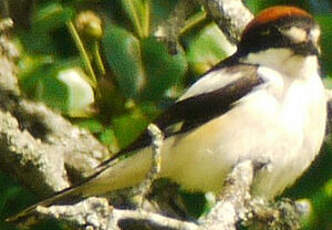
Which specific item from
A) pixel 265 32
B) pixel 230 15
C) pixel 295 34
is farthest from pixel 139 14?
pixel 295 34

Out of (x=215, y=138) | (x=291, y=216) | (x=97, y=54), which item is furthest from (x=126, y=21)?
(x=291, y=216)

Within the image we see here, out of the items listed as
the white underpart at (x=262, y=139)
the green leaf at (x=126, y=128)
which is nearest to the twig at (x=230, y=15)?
the white underpart at (x=262, y=139)

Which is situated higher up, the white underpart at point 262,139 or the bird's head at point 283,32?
the bird's head at point 283,32

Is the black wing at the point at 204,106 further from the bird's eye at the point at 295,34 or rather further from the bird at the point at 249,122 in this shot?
the bird's eye at the point at 295,34

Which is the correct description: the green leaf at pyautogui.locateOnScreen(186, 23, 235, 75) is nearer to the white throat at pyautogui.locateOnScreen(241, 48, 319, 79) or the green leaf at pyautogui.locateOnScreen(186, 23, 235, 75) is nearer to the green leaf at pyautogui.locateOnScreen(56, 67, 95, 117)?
the white throat at pyautogui.locateOnScreen(241, 48, 319, 79)

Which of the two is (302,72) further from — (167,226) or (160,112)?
(167,226)

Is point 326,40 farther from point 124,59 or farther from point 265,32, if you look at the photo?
point 124,59
